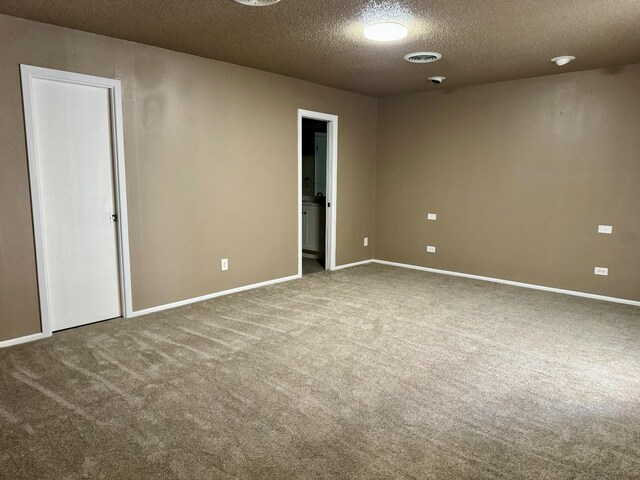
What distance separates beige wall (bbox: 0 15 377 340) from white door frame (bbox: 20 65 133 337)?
0.16ft

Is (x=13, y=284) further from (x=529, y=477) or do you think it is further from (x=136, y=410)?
(x=529, y=477)

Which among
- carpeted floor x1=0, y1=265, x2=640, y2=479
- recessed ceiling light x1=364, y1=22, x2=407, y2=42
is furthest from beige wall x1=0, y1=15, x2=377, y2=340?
recessed ceiling light x1=364, y1=22, x2=407, y2=42

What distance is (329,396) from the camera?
2.65m

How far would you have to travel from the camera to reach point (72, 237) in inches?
146

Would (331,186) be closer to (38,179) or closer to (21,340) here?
(38,179)

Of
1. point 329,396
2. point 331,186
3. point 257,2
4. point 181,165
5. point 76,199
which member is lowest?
point 329,396

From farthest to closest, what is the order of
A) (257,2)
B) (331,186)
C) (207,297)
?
1. (331,186)
2. (207,297)
3. (257,2)

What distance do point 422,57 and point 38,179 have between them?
11.6ft

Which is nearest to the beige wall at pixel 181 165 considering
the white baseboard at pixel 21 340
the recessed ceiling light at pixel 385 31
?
the white baseboard at pixel 21 340

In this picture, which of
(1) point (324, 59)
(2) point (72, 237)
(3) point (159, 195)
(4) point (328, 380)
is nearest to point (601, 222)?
(1) point (324, 59)

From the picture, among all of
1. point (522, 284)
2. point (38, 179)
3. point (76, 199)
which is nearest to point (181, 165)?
point (76, 199)

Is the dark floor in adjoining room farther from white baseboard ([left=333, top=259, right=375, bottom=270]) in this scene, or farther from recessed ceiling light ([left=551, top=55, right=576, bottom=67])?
recessed ceiling light ([left=551, top=55, right=576, bottom=67])

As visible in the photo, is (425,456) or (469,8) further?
(469,8)

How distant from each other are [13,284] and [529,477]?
3.68 metres
